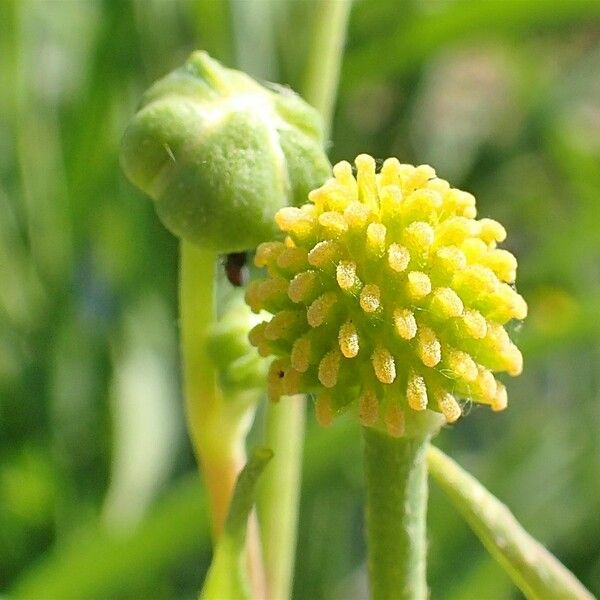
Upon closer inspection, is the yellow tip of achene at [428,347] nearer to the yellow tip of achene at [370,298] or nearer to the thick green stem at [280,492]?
the yellow tip of achene at [370,298]

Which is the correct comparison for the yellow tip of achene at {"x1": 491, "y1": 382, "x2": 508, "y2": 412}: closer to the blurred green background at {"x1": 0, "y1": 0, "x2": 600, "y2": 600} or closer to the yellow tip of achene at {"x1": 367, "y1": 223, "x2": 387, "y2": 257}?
the yellow tip of achene at {"x1": 367, "y1": 223, "x2": 387, "y2": 257}

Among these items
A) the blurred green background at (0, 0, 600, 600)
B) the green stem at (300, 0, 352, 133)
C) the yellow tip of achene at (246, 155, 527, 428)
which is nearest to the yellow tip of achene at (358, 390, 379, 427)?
the yellow tip of achene at (246, 155, 527, 428)

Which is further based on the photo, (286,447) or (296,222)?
(286,447)

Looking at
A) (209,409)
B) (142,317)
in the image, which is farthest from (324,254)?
(142,317)

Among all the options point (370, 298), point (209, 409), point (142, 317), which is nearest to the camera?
point (370, 298)

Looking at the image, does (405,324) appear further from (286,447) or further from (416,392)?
(286,447)

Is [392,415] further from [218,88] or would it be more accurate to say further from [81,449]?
[81,449]

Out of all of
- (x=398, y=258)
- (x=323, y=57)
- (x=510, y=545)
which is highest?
(x=323, y=57)
